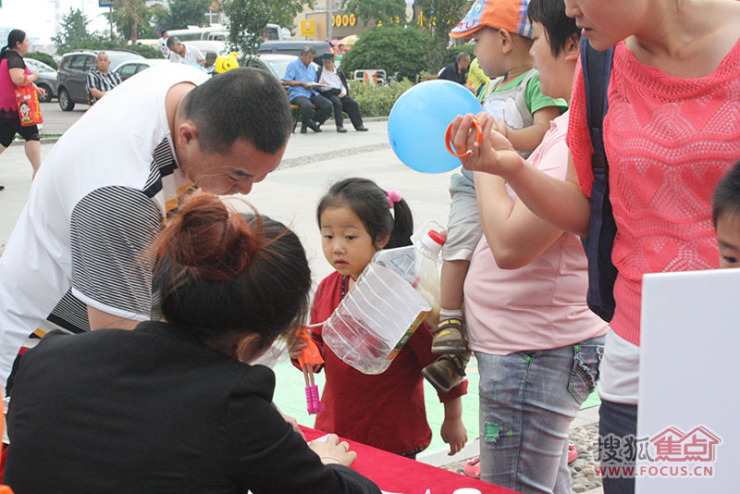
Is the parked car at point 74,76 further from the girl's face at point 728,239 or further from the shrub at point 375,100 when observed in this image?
the girl's face at point 728,239

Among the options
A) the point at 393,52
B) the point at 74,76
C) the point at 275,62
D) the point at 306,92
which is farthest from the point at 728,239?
the point at 393,52

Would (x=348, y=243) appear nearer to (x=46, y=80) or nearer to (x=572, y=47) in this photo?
(x=572, y=47)

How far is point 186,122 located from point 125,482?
87cm

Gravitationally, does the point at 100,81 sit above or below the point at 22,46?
below

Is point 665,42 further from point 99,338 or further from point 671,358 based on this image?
point 99,338

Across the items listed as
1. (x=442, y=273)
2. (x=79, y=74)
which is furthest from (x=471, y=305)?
(x=79, y=74)

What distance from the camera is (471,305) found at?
2109 millimetres

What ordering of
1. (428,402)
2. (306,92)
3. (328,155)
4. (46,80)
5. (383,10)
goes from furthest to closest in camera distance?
(383,10)
(46,80)
(306,92)
(328,155)
(428,402)

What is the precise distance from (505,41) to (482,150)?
1021 millimetres

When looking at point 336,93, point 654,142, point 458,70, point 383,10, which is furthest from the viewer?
point 383,10

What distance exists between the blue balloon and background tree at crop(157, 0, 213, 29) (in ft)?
193

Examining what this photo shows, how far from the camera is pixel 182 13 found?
2245 inches

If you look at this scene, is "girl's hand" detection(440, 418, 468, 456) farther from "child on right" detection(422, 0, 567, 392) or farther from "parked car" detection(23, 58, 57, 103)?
"parked car" detection(23, 58, 57, 103)

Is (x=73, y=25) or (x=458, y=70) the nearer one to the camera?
(x=458, y=70)
